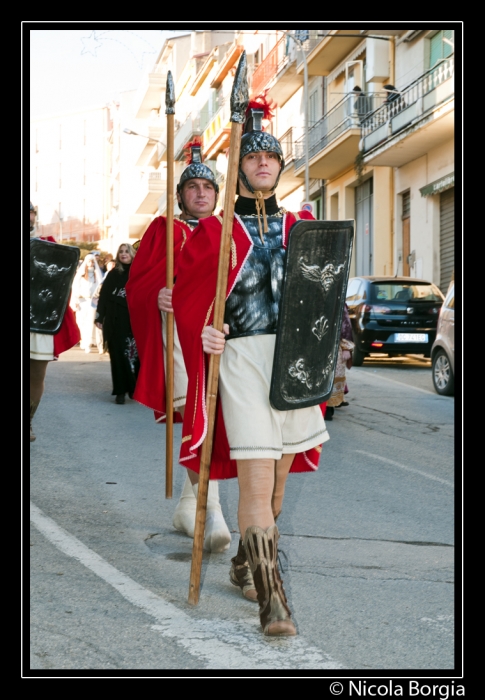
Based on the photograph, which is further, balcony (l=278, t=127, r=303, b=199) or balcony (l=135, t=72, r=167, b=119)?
balcony (l=135, t=72, r=167, b=119)

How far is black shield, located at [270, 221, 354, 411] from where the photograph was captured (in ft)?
14.4

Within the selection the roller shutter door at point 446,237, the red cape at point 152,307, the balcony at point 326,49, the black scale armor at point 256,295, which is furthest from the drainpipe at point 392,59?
the black scale armor at point 256,295

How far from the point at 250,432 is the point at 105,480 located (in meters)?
3.64

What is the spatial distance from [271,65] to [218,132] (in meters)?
6.52

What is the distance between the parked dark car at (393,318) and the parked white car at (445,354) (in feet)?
10.7

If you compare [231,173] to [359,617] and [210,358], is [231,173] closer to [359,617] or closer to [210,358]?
[210,358]

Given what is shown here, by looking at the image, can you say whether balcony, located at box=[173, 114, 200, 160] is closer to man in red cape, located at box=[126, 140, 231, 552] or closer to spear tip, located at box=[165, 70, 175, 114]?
spear tip, located at box=[165, 70, 175, 114]

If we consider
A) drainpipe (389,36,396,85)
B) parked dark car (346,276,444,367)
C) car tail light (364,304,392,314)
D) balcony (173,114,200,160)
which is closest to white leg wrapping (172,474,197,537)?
parked dark car (346,276,444,367)

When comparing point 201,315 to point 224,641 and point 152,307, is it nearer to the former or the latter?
point 224,641

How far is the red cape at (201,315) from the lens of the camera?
15.1 feet

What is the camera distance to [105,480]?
25.9 feet

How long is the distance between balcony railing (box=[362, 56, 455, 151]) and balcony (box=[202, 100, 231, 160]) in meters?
14.4

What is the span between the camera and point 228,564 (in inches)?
216

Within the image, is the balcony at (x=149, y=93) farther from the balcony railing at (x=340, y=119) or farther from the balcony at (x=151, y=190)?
the balcony railing at (x=340, y=119)
